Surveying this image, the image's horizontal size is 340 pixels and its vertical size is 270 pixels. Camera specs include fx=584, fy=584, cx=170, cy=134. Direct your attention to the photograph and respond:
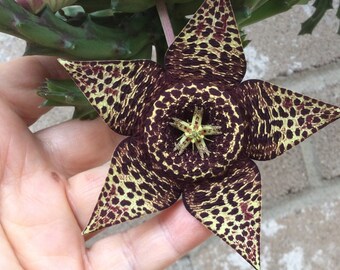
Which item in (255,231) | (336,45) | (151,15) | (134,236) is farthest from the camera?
(336,45)

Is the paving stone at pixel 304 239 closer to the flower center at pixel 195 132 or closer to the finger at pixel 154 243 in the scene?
the finger at pixel 154 243

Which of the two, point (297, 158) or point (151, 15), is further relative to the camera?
point (297, 158)

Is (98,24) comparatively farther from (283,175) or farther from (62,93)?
(283,175)

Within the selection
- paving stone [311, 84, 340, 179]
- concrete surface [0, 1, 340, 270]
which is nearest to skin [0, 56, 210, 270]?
concrete surface [0, 1, 340, 270]

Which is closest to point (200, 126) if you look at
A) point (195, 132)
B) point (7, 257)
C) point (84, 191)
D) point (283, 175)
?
point (195, 132)

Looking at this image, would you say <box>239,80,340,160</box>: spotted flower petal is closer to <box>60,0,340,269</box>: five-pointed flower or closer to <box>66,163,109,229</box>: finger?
<box>60,0,340,269</box>: five-pointed flower

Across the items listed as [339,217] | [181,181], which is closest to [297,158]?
[339,217]

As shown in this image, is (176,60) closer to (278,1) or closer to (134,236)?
(278,1)
